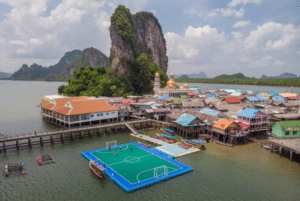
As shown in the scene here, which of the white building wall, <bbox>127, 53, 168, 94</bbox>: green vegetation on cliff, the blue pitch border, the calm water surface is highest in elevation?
<bbox>127, 53, 168, 94</bbox>: green vegetation on cliff

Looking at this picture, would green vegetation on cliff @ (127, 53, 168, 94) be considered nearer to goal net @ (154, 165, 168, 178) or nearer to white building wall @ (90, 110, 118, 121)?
white building wall @ (90, 110, 118, 121)

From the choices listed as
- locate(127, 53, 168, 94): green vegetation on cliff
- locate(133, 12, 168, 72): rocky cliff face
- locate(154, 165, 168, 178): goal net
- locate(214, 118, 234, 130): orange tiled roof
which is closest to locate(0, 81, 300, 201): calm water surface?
locate(154, 165, 168, 178): goal net

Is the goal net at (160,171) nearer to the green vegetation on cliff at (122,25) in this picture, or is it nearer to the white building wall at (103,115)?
the white building wall at (103,115)

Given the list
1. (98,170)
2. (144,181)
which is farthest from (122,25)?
(144,181)

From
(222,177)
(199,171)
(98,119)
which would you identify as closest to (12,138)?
(98,119)

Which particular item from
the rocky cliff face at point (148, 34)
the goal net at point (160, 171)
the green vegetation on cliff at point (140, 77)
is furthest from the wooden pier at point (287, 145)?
the rocky cliff face at point (148, 34)

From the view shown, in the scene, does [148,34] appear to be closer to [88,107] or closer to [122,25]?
[122,25]
